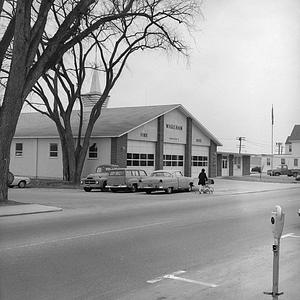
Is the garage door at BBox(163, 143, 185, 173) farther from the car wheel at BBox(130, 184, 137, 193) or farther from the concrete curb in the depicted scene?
the concrete curb

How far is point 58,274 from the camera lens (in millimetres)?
7086

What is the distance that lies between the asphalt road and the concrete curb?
2.50 feet

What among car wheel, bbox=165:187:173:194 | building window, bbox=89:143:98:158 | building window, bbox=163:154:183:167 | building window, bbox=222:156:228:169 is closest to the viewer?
car wheel, bbox=165:187:173:194

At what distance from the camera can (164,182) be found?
90.0 feet

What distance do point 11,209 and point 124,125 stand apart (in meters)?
23.6

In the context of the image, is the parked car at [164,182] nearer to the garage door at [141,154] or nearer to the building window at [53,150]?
the garage door at [141,154]

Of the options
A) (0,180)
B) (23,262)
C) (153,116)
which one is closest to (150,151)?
(153,116)

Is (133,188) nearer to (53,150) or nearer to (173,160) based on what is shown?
(53,150)

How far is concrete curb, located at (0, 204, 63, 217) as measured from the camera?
15738 millimetres

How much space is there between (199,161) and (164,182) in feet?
72.0

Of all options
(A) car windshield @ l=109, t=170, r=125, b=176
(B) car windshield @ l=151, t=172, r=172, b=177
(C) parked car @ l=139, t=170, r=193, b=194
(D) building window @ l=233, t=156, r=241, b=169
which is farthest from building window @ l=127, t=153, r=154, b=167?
(D) building window @ l=233, t=156, r=241, b=169

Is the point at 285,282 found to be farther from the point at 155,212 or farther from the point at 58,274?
the point at 155,212

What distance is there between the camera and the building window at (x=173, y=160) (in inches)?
1746

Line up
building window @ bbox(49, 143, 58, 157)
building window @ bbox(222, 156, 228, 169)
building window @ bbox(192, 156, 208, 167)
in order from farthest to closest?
building window @ bbox(222, 156, 228, 169) → building window @ bbox(192, 156, 208, 167) → building window @ bbox(49, 143, 58, 157)
